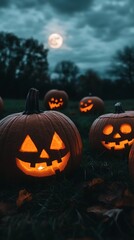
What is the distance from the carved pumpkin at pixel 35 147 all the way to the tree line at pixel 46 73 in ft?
70.5

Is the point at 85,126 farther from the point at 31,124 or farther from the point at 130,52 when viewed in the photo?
the point at 130,52

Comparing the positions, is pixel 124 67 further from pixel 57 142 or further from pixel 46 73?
pixel 57 142

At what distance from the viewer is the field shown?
87.0 inches

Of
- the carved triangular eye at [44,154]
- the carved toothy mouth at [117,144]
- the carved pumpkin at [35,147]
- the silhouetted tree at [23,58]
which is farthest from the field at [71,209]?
the silhouetted tree at [23,58]

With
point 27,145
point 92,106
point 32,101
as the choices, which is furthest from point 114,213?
point 92,106

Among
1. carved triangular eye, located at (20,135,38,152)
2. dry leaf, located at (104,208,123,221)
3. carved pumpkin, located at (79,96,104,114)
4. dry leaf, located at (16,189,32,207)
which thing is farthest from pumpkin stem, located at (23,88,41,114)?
carved pumpkin, located at (79,96,104,114)

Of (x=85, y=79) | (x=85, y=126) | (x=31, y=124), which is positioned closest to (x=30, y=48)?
(x=85, y=79)

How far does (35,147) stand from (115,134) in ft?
5.80

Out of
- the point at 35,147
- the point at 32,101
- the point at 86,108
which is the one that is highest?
the point at 32,101

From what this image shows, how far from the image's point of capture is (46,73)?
3828 centimetres

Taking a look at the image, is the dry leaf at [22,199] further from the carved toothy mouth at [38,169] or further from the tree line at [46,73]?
the tree line at [46,73]

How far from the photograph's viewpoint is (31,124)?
3467 millimetres

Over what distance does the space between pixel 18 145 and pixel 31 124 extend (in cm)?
28

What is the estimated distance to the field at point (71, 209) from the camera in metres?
2.21
